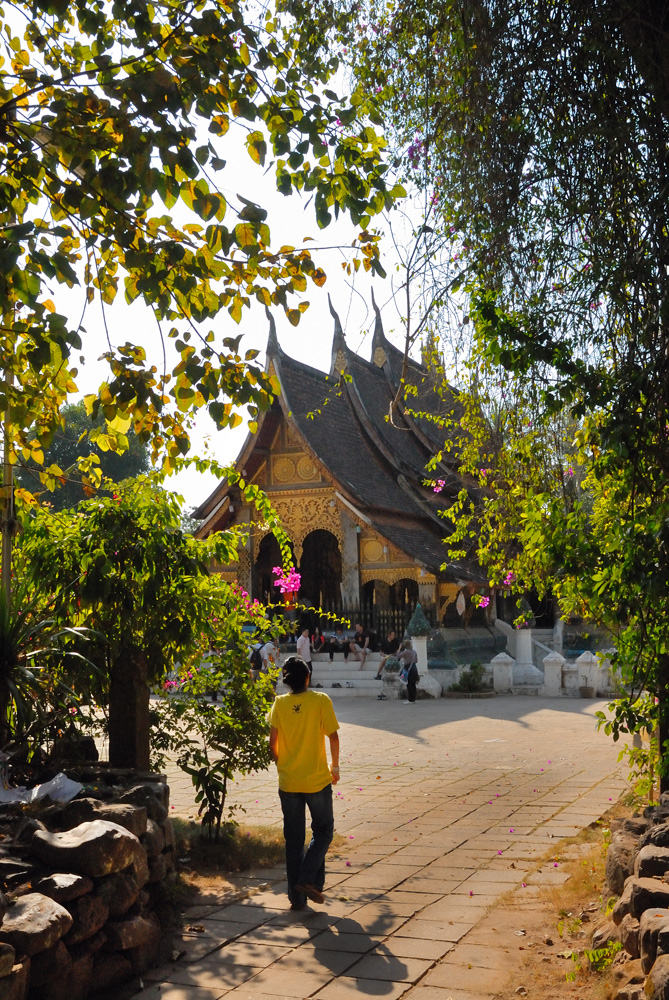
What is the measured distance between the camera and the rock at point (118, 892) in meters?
4.50

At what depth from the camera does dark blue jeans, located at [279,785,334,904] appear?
5.38 metres

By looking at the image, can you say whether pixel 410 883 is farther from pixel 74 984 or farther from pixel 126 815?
pixel 74 984

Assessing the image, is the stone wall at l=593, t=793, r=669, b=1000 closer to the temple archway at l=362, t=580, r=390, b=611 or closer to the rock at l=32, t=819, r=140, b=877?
the rock at l=32, t=819, r=140, b=877

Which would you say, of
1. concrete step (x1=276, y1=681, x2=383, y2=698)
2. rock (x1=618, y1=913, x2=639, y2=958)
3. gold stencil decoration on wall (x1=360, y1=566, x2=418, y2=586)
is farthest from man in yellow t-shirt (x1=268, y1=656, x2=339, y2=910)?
gold stencil decoration on wall (x1=360, y1=566, x2=418, y2=586)

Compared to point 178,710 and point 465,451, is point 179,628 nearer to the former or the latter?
point 178,710

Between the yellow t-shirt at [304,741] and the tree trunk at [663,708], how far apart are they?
180 cm

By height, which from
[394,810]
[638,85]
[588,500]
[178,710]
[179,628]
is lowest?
[394,810]

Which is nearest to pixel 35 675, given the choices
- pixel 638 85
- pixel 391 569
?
pixel 638 85

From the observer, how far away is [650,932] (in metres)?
3.69

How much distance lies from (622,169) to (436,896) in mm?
4105

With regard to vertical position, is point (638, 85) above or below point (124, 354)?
above

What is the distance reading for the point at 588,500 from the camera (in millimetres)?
8742

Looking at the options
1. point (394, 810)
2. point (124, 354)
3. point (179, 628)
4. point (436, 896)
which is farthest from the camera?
point (394, 810)

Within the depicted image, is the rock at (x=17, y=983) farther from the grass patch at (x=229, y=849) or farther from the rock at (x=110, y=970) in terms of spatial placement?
the grass patch at (x=229, y=849)
